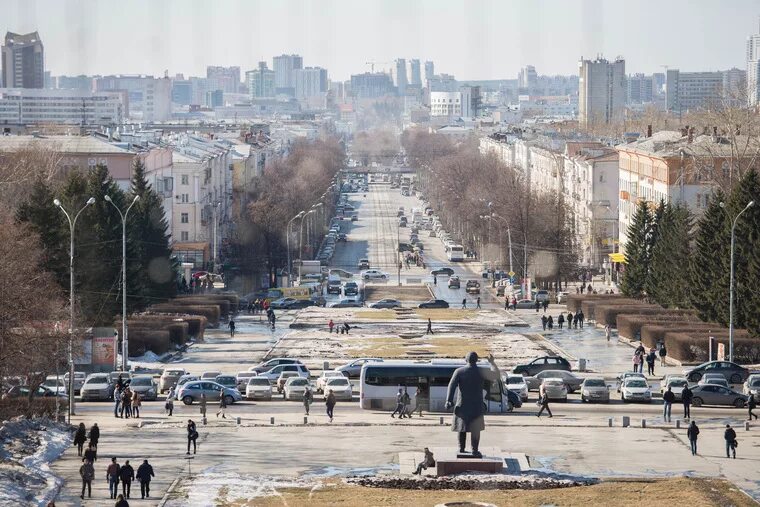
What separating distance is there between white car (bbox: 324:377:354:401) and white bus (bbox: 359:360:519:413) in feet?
6.35

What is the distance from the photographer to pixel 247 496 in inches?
1107

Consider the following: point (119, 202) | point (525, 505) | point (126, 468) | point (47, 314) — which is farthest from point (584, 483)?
point (119, 202)

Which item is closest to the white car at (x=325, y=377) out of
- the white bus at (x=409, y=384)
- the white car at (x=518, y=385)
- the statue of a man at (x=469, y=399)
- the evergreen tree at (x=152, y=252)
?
the white bus at (x=409, y=384)

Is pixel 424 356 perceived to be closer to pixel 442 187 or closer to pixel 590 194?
pixel 590 194

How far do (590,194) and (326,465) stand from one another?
250 ft

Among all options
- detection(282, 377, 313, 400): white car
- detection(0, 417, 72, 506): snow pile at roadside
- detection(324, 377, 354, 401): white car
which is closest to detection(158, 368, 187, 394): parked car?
detection(282, 377, 313, 400): white car

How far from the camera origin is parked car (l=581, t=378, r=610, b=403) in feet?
139

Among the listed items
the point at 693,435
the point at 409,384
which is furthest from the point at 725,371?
the point at 693,435

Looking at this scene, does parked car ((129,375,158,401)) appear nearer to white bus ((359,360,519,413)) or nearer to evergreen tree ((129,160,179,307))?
white bus ((359,360,519,413))

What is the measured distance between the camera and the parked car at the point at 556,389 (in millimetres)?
42719

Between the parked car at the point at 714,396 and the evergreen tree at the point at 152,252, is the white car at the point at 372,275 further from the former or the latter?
the parked car at the point at 714,396

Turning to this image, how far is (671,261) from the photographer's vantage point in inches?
2490

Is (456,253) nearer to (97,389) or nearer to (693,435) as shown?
(97,389)

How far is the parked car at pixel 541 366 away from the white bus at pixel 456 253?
56272mm
